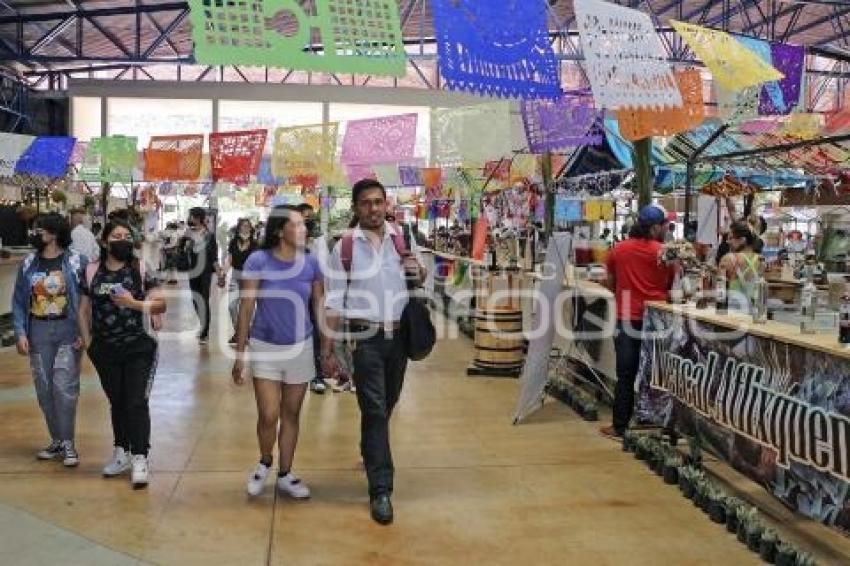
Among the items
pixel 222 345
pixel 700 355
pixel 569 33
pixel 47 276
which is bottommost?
pixel 222 345

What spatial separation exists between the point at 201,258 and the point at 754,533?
7.42m

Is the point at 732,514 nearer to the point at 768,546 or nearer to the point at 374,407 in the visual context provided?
the point at 768,546

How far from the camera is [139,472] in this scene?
188 inches

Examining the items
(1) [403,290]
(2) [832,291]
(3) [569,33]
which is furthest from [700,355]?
(3) [569,33]

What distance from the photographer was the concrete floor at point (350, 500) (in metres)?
3.93

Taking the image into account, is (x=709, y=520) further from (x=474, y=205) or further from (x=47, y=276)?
(x=474, y=205)

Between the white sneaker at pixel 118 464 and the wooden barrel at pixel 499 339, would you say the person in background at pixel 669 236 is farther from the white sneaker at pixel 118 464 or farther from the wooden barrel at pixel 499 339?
the white sneaker at pixel 118 464

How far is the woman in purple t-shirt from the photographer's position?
450 cm

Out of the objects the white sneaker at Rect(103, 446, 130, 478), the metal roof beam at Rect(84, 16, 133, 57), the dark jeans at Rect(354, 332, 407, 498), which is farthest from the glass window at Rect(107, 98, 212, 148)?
the dark jeans at Rect(354, 332, 407, 498)

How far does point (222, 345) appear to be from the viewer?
10539 millimetres

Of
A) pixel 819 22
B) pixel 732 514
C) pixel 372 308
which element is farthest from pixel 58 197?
pixel 819 22

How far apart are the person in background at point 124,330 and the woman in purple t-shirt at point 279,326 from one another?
0.64 metres

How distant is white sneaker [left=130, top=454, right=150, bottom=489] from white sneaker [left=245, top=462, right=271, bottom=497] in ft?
1.94

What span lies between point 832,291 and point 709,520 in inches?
119
